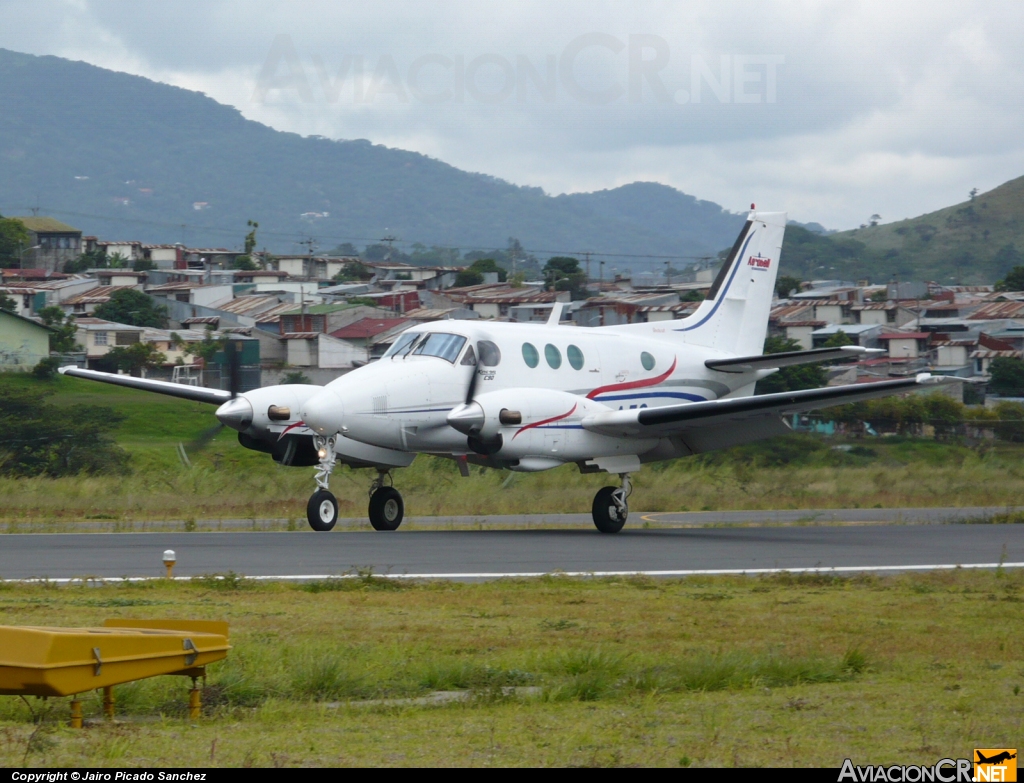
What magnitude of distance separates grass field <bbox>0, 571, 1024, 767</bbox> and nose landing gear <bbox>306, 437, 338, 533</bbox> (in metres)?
7.03

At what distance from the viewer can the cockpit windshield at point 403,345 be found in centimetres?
2241

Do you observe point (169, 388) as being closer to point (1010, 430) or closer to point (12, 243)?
point (1010, 430)

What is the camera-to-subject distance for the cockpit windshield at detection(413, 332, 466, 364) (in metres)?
22.1

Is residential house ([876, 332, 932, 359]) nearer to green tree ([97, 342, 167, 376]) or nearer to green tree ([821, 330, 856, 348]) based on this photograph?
green tree ([821, 330, 856, 348])

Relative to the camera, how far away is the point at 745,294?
93.0ft

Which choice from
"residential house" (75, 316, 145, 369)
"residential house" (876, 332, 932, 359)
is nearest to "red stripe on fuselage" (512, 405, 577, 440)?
"residential house" (75, 316, 145, 369)

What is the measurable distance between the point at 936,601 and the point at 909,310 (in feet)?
343

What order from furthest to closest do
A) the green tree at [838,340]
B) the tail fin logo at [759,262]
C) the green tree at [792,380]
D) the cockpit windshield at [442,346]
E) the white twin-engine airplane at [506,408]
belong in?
the green tree at [838,340], the green tree at [792,380], the tail fin logo at [759,262], the cockpit windshield at [442,346], the white twin-engine airplane at [506,408]

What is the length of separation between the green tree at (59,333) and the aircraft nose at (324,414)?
2293 inches

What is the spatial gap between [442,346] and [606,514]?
4329mm

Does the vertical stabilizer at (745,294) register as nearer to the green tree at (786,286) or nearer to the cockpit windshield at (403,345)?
the cockpit windshield at (403,345)

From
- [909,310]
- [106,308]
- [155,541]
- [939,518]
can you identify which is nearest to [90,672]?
[155,541]

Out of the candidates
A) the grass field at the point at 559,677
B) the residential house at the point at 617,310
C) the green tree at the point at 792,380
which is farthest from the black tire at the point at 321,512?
the residential house at the point at 617,310

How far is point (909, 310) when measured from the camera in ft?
370
